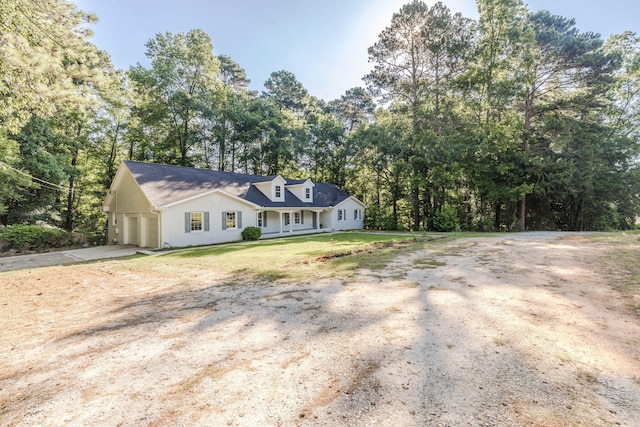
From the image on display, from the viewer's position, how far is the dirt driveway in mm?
2270

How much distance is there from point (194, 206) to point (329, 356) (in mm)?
14484

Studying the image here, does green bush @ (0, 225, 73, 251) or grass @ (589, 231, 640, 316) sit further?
green bush @ (0, 225, 73, 251)

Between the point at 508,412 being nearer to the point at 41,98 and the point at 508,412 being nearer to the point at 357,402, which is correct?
the point at 357,402

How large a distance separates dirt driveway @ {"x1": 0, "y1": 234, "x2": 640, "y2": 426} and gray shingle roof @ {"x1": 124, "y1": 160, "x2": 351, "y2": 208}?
9841mm

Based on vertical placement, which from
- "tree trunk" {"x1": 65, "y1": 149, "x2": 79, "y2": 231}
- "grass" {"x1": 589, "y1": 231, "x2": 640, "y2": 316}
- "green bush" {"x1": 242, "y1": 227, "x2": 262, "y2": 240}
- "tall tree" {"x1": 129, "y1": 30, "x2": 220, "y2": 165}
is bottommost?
"grass" {"x1": 589, "y1": 231, "x2": 640, "y2": 316}

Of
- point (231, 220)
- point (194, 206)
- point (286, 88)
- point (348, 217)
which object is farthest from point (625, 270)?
point (286, 88)

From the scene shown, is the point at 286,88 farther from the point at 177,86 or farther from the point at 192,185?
the point at 192,185

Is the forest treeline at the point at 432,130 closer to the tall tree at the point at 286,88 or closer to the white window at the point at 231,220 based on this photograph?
the tall tree at the point at 286,88

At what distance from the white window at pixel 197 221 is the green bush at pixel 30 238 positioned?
8510 mm

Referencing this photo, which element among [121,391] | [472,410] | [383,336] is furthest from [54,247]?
[472,410]

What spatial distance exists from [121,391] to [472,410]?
3.11 meters

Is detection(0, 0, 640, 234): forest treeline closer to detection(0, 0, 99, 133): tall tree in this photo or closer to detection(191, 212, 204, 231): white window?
detection(191, 212, 204, 231): white window

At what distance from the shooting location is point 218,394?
8.26ft

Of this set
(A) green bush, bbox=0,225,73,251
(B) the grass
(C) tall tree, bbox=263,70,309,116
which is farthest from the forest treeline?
(B) the grass
